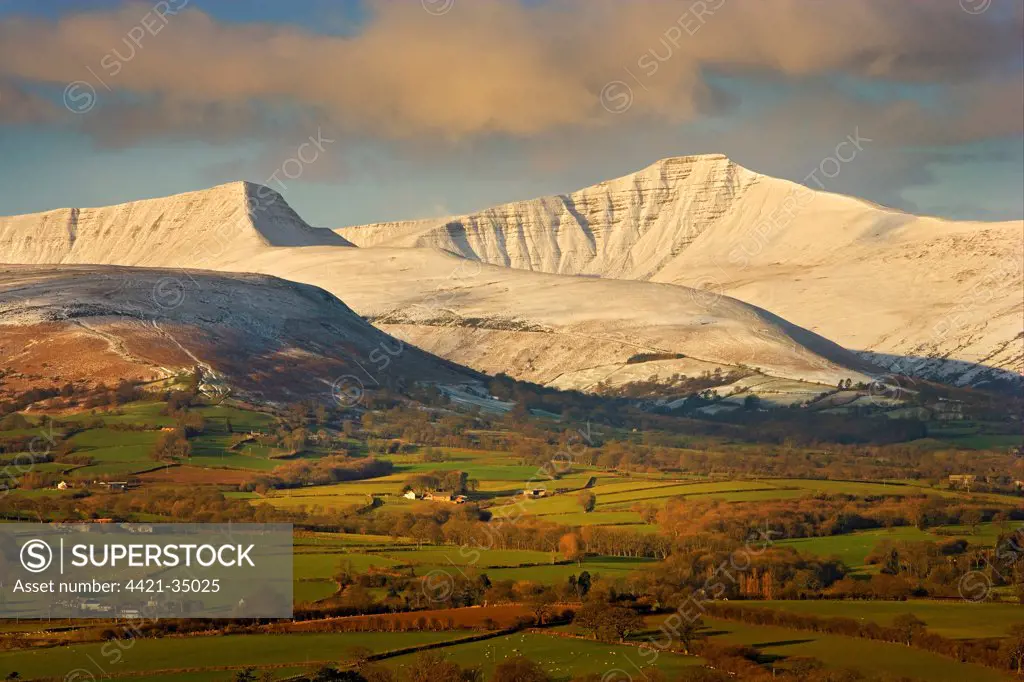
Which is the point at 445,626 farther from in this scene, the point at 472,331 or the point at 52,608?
the point at 472,331

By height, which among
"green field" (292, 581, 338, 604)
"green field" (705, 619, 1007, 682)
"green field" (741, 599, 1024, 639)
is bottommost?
"green field" (705, 619, 1007, 682)

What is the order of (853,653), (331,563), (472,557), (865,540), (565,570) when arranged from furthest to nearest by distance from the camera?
(865,540) → (472,557) → (565,570) → (331,563) → (853,653)

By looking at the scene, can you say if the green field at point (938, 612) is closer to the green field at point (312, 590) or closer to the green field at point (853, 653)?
the green field at point (853, 653)

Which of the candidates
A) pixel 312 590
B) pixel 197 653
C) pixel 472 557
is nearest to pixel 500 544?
pixel 472 557

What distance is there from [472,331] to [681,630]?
449 ft

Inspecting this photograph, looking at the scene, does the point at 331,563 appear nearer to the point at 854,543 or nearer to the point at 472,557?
the point at 472,557

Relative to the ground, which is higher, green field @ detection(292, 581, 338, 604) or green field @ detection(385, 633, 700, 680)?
green field @ detection(292, 581, 338, 604)

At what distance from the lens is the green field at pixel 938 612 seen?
64.7m

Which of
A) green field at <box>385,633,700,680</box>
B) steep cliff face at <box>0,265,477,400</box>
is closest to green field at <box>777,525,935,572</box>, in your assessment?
green field at <box>385,633,700,680</box>

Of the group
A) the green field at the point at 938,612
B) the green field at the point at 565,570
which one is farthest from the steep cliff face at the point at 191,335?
the green field at the point at 938,612

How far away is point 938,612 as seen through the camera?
69.7m

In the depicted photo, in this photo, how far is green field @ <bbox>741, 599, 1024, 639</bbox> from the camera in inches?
2547

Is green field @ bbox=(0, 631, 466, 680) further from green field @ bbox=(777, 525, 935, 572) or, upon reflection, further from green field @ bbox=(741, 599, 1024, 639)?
green field @ bbox=(777, 525, 935, 572)

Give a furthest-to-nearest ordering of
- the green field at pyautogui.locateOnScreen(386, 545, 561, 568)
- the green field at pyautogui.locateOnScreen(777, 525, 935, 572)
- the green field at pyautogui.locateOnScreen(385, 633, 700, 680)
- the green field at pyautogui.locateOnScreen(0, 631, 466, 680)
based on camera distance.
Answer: the green field at pyautogui.locateOnScreen(777, 525, 935, 572)
the green field at pyautogui.locateOnScreen(386, 545, 561, 568)
the green field at pyautogui.locateOnScreen(385, 633, 700, 680)
the green field at pyautogui.locateOnScreen(0, 631, 466, 680)
